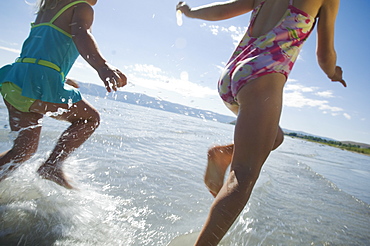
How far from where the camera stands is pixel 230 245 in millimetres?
1553

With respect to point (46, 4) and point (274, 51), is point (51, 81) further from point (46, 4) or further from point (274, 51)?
point (274, 51)

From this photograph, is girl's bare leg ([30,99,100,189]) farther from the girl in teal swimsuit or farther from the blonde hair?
the blonde hair

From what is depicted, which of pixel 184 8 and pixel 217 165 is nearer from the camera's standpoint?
pixel 217 165

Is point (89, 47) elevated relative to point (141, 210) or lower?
elevated

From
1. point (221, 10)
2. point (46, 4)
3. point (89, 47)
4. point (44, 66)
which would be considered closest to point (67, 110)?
point (44, 66)

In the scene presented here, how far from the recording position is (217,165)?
1.70 metres

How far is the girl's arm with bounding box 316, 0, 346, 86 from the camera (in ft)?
4.41

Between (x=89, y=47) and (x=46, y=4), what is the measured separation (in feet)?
2.26

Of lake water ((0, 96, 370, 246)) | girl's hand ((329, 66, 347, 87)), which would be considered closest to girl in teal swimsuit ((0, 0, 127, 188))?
lake water ((0, 96, 370, 246))

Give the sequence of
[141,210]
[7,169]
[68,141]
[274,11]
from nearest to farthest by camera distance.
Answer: [274,11]
[7,169]
[141,210]
[68,141]

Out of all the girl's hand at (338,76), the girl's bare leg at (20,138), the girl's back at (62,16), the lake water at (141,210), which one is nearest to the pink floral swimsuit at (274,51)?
the girl's hand at (338,76)

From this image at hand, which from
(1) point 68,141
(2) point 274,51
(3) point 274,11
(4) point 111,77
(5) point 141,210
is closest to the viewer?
(2) point 274,51

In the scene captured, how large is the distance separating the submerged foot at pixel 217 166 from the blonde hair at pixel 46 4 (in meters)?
1.67

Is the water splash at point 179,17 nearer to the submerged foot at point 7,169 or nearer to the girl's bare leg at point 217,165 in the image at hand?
the girl's bare leg at point 217,165
